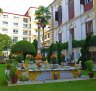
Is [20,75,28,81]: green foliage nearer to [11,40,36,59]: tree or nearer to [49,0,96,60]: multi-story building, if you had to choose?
[49,0,96,60]: multi-story building

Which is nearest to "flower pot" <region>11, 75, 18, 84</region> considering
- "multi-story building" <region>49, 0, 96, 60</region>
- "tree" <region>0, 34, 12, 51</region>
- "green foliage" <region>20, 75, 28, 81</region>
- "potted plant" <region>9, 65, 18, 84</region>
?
"potted plant" <region>9, 65, 18, 84</region>

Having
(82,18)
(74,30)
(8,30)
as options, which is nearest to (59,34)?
(74,30)

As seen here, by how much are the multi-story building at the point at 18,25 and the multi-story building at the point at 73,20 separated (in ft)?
135

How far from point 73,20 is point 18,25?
181 ft

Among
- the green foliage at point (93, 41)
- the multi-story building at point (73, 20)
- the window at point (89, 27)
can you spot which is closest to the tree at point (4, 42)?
the multi-story building at point (73, 20)

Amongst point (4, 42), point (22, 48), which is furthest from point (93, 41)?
point (4, 42)

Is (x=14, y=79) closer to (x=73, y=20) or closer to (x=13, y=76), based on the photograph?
(x=13, y=76)

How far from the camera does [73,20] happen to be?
3984 centimetres

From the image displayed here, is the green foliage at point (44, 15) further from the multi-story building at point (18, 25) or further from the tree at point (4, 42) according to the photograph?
the multi-story building at point (18, 25)

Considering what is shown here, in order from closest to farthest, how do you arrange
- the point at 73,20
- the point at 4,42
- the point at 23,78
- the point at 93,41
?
the point at 23,78, the point at 93,41, the point at 73,20, the point at 4,42

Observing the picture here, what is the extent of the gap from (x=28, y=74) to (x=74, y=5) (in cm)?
2417

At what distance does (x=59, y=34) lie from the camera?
47.1 meters

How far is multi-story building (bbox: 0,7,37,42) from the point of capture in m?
89.5

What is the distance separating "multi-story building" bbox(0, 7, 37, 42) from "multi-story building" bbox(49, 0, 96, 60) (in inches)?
1625
